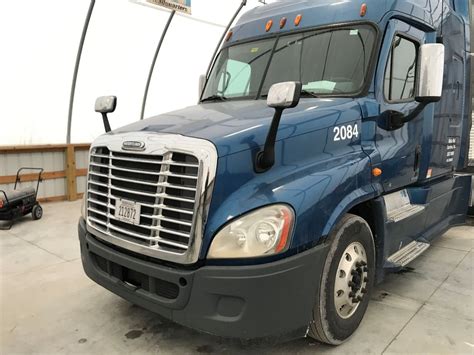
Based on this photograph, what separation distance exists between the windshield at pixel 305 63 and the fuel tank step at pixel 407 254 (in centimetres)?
153

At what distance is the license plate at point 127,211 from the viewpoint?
8.78ft

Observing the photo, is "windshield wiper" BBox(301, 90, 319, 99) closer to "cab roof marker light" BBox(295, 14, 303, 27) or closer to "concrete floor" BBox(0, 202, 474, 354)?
"cab roof marker light" BBox(295, 14, 303, 27)

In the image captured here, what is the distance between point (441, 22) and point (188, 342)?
416 cm

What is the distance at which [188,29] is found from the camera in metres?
11.3

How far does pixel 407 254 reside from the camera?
3.72 meters

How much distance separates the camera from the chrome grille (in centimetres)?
243

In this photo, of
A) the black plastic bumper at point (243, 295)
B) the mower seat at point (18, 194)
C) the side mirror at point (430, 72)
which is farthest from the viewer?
the mower seat at point (18, 194)

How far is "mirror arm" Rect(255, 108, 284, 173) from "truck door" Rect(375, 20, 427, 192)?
1.24m

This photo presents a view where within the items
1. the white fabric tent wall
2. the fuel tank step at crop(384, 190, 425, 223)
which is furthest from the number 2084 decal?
the white fabric tent wall

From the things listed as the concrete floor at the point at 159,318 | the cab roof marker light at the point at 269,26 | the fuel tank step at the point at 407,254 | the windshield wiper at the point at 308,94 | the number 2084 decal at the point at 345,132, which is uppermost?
the cab roof marker light at the point at 269,26

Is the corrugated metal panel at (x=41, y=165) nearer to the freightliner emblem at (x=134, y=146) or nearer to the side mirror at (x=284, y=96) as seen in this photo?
the freightliner emblem at (x=134, y=146)

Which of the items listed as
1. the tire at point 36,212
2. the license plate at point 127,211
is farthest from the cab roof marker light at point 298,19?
the tire at point 36,212

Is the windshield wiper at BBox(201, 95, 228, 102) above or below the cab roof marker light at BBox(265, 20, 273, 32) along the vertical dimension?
below

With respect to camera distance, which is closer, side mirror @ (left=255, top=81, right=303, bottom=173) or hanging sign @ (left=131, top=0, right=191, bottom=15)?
side mirror @ (left=255, top=81, right=303, bottom=173)
